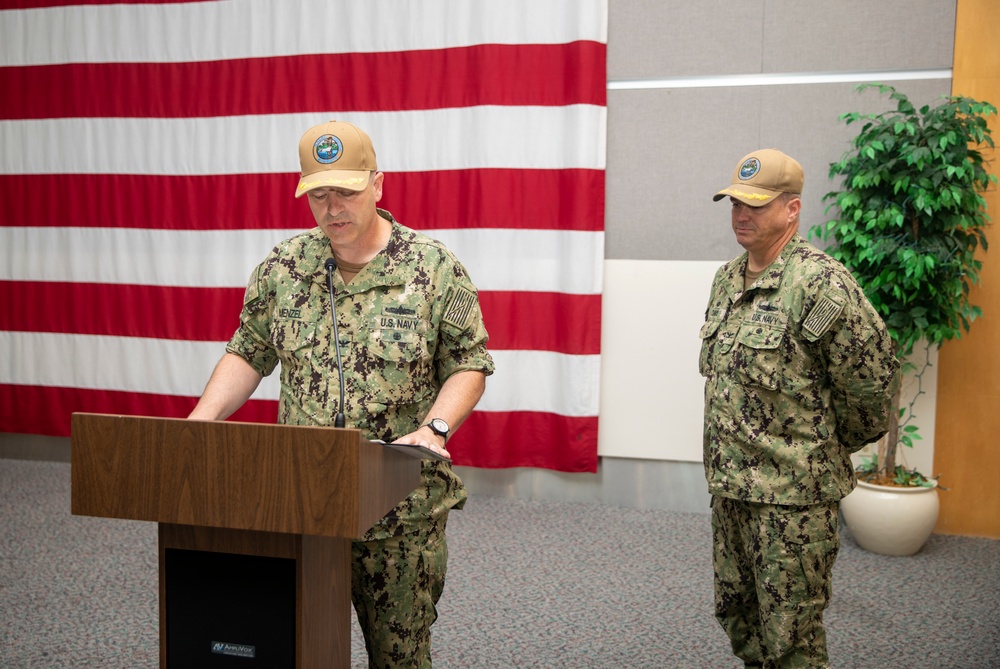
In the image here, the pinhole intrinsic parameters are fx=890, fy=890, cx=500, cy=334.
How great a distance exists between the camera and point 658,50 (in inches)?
170

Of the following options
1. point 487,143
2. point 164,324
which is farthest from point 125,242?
point 487,143

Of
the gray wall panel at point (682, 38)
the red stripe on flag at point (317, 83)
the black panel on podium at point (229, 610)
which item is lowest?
the black panel on podium at point (229, 610)

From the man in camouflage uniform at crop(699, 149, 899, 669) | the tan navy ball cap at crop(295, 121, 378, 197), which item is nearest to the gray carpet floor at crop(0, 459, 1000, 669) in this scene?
the man in camouflage uniform at crop(699, 149, 899, 669)

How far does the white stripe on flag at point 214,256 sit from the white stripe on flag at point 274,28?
94 centimetres

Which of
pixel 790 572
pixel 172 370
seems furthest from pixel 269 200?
pixel 790 572

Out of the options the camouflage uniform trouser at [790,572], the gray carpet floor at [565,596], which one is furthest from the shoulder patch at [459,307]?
the gray carpet floor at [565,596]

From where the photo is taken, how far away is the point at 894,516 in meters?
3.76

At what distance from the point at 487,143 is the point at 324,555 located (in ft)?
10.4

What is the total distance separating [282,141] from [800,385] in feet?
11.1

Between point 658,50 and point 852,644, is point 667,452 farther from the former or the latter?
point 658,50

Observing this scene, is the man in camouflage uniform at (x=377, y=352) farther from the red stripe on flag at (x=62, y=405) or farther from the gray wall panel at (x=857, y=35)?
the red stripe on flag at (x=62, y=405)

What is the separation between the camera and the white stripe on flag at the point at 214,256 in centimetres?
443

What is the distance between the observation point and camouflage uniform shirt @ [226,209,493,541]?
1851mm

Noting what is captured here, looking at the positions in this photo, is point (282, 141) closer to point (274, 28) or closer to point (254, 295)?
point (274, 28)
